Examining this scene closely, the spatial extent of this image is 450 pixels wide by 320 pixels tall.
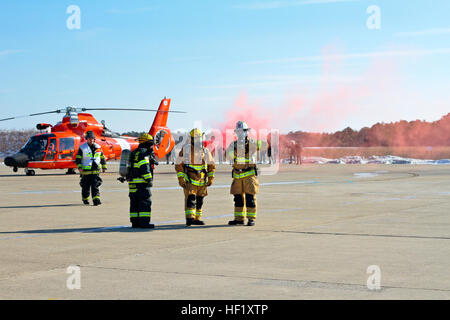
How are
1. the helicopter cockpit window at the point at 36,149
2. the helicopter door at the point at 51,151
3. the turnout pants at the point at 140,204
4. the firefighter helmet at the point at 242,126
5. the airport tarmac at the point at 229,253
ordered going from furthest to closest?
the helicopter door at the point at 51,151 → the helicopter cockpit window at the point at 36,149 → the firefighter helmet at the point at 242,126 → the turnout pants at the point at 140,204 → the airport tarmac at the point at 229,253

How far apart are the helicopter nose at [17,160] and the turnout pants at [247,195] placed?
2218 centimetres

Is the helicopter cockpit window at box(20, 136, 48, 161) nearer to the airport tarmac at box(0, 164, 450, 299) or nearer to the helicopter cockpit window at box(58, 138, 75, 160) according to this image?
the helicopter cockpit window at box(58, 138, 75, 160)

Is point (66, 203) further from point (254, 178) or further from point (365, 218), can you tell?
point (365, 218)

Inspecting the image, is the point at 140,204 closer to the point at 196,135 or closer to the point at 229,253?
the point at 196,135

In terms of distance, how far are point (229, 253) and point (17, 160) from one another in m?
25.5

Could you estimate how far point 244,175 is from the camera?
12.6 m

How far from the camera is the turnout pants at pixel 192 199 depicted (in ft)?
40.7

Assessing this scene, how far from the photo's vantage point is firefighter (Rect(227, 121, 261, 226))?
1248 cm

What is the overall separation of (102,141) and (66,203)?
18546 millimetres

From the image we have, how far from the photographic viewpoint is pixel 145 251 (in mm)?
9234

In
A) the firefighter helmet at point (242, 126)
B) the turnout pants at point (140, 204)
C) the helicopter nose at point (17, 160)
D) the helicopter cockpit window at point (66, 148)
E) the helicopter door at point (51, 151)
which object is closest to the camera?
the turnout pants at point (140, 204)

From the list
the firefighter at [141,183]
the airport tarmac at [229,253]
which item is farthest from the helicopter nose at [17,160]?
the firefighter at [141,183]

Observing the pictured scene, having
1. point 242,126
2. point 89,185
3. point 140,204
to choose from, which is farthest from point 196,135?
point 89,185

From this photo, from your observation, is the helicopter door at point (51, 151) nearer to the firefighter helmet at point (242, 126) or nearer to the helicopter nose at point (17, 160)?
the helicopter nose at point (17, 160)
